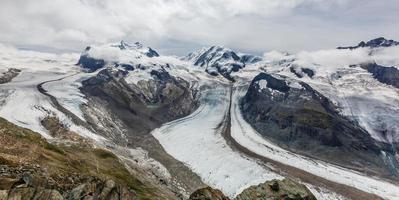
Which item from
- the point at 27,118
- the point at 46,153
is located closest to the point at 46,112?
the point at 27,118

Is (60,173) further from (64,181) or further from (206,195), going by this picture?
(206,195)

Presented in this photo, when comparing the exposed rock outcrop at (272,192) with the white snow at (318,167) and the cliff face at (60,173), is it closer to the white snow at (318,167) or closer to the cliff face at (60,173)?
the cliff face at (60,173)

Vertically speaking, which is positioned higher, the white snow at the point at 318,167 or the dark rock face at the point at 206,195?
the dark rock face at the point at 206,195

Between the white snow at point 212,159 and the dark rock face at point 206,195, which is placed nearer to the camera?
the dark rock face at point 206,195

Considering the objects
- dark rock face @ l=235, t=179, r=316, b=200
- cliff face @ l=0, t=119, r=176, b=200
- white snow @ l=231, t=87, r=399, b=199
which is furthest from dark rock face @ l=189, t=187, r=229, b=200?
white snow @ l=231, t=87, r=399, b=199

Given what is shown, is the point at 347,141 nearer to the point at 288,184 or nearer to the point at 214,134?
the point at 214,134

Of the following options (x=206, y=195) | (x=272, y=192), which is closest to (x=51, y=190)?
(x=206, y=195)

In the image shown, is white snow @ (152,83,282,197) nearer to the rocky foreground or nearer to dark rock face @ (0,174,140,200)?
the rocky foreground

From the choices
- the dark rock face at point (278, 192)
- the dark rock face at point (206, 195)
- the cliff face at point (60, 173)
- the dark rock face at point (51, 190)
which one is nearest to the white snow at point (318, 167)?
the cliff face at point (60, 173)
